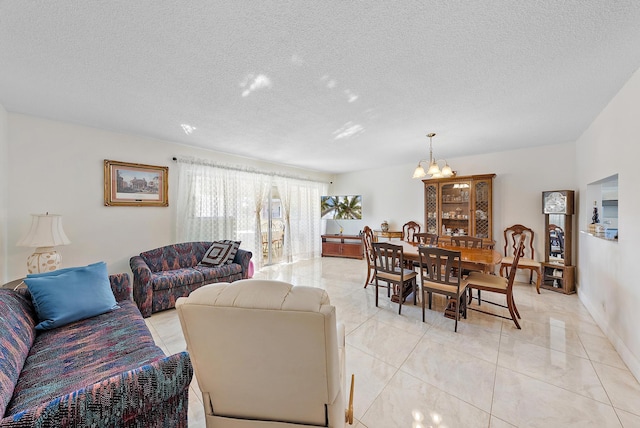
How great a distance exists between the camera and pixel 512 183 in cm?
436

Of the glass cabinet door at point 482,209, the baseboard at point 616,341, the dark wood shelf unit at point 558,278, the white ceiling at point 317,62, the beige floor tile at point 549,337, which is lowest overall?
the beige floor tile at point 549,337

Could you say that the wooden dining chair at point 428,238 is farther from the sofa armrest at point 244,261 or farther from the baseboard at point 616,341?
the sofa armrest at point 244,261

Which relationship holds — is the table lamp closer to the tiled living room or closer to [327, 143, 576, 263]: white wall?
the tiled living room

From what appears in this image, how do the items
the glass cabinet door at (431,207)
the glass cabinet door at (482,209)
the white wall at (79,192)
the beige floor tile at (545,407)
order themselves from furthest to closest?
the glass cabinet door at (431,207)
the glass cabinet door at (482,209)
the white wall at (79,192)
the beige floor tile at (545,407)

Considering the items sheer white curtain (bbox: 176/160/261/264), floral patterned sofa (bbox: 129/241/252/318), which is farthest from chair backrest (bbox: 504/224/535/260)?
sheer white curtain (bbox: 176/160/261/264)

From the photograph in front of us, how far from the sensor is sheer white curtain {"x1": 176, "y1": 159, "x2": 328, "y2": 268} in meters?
4.02

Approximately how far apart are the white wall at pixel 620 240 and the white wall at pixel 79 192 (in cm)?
527

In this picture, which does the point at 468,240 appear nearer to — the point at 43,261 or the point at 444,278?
the point at 444,278

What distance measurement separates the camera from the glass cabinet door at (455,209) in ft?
15.3

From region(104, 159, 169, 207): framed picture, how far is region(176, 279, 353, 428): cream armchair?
3.28 meters

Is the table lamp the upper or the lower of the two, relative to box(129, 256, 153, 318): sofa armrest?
upper

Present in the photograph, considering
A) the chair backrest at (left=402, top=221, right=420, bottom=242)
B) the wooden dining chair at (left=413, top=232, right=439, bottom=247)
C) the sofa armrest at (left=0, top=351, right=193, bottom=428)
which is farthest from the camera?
the chair backrest at (left=402, top=221, right=420, bottom=242)

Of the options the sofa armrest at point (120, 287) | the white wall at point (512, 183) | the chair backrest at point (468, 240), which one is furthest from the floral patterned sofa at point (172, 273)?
the white wall at point (512, 183)

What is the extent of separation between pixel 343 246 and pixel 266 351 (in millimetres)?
5416
